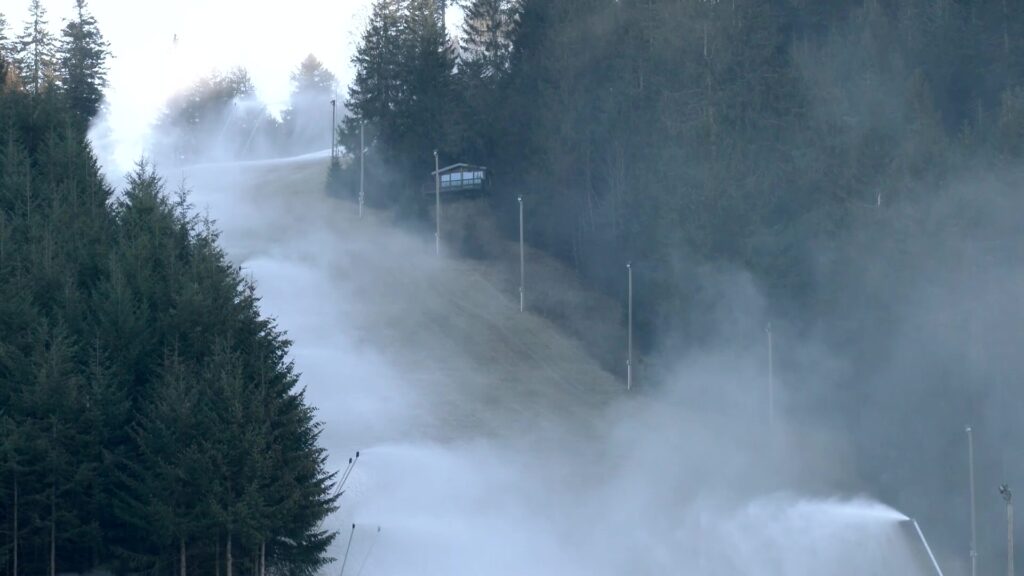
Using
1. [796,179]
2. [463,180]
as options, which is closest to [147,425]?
[796,179]

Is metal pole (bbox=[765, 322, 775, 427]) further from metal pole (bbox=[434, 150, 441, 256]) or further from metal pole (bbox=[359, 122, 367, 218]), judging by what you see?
metal pole (bbox=[359, 122, 367, 218])

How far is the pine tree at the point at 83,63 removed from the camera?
76500mm

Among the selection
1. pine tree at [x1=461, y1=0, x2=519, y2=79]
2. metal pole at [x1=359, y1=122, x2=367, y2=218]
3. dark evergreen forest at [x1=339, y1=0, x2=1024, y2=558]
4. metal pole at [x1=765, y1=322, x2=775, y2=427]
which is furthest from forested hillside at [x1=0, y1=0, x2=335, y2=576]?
pine tree at [x1=461, y1=0, x2=519, y2=79]

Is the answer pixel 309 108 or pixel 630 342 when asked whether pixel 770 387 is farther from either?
pixel 309 108

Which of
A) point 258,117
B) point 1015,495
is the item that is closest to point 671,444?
point 1015,495

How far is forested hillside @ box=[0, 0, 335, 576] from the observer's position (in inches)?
1174

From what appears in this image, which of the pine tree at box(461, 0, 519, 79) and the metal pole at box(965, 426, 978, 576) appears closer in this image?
the metal pole at box(965, 426, 978, 576)

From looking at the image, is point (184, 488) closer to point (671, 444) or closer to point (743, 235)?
point (671, 444)

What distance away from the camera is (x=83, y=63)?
80.1 meters

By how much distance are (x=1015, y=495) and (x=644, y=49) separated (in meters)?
28.6

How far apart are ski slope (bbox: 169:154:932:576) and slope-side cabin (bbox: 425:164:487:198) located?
3.67 meters

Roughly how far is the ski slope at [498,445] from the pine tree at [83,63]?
13119mm

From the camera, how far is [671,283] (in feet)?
179

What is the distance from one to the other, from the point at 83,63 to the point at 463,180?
26959mm
